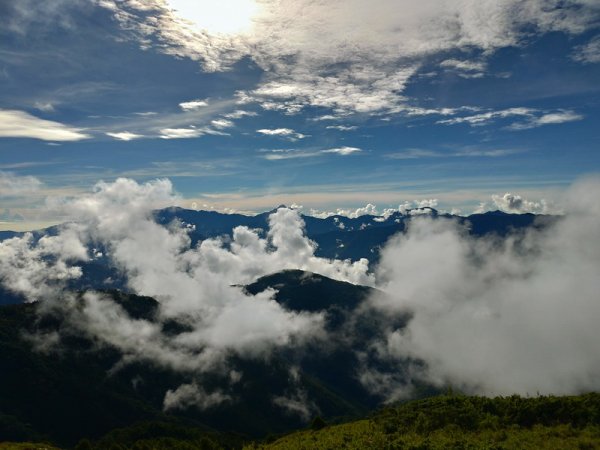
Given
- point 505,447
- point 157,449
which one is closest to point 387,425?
point 505,447

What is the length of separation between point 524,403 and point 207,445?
15117 centimetres

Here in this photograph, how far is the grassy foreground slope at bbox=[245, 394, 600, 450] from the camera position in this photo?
49.7 metres

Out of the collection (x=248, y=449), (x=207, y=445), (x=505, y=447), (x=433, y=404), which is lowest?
(x=207, y=445)

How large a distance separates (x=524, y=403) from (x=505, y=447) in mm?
21910

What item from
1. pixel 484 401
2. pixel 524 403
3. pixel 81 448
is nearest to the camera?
pixel 524 403

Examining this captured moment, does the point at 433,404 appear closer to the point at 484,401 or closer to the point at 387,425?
the point at 484,401

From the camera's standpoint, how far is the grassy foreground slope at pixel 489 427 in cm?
4972

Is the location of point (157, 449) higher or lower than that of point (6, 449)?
lower

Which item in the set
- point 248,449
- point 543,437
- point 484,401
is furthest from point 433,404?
point 248,449

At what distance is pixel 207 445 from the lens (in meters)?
179

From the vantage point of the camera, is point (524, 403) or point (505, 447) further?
point (524, 403)

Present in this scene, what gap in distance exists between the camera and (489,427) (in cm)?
5897

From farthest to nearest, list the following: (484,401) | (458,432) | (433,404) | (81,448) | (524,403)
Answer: (81,448) → (433,404) → (484,401) → (524,403) → (458,432)

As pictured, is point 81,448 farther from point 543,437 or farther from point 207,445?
point 543,437
